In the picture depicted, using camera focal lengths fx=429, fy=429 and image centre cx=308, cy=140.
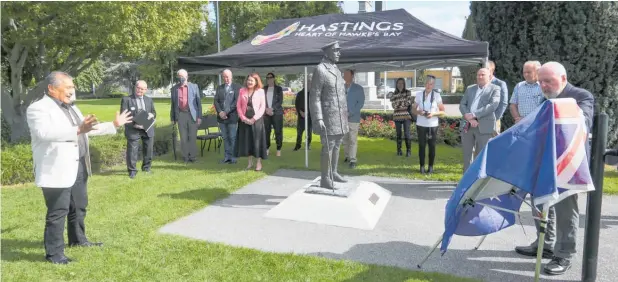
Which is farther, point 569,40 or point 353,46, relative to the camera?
point 569,40

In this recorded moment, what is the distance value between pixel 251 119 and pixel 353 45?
2.36 metres

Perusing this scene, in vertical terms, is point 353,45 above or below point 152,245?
above

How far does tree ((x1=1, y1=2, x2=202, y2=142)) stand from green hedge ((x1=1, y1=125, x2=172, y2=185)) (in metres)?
2.32

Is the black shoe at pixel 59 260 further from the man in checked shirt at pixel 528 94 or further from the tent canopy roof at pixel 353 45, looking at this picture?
the man in checked shirt at pixel 528 94

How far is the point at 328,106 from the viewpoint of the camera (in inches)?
223

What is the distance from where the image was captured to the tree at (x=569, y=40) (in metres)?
8.02

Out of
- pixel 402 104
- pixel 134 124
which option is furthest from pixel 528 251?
A: pixel 134 124

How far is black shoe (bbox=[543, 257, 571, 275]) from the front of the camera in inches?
150

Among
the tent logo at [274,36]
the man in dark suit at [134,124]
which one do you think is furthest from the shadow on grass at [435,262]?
the tent logo at [274,36]

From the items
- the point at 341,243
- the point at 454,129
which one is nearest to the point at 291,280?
the point at 341,243

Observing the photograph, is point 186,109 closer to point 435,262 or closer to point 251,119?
point 251,119

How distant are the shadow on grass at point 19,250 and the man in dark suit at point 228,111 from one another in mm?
4765

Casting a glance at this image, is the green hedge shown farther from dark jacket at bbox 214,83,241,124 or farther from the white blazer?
the white blazer

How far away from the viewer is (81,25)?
393 inches
